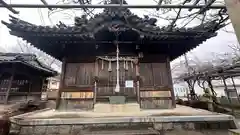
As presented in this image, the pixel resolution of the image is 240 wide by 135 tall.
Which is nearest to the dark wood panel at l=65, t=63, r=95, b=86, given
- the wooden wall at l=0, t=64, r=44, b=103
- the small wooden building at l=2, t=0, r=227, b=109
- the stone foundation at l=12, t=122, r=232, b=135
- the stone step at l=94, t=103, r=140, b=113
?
the small wooden building at l=2, t=0, r=227, b=109

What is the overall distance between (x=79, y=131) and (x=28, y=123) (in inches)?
64.3

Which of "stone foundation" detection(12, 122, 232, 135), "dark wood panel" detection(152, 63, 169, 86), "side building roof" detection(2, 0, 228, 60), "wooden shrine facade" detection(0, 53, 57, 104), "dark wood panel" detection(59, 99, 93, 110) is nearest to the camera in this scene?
"stone foundation" detection(12, 122, 232, 135)

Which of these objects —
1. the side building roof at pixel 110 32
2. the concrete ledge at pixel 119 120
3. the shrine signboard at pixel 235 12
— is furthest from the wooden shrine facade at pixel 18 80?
the shrine signboard at pixel 235 12

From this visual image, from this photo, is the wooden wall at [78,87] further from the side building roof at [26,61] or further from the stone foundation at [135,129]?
the side building roof at [26,61]

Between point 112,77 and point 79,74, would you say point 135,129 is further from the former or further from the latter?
point 79,74

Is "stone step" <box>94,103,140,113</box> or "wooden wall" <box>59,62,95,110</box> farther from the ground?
"wooden wall" <box>59,62,95,110</box>

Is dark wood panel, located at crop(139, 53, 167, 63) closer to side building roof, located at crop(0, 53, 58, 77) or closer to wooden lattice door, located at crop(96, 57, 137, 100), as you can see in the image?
wooden lattice door, located at crop(96, 57, 137, 100)

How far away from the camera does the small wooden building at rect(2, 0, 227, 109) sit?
A: 5.80 m

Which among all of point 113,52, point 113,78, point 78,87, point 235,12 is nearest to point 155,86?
point 113,78

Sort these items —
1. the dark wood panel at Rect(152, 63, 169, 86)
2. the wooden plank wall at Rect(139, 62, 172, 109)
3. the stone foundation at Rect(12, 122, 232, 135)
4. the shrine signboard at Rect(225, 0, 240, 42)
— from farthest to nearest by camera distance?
1. the dark wood panel at Rect(152, 63, 169, 86)
2. the wooden plank wall at Rect(139, 62, 172, 109)
3. the stone foundation at Rect(12, 122, 232, 135)
4. the shrine signboard at Rect(225, 0, 240, 42)

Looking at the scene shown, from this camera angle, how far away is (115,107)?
5.87 meters

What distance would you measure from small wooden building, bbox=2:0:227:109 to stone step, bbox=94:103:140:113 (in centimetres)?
26

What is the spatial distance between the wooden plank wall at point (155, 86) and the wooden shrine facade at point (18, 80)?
34.6 ft

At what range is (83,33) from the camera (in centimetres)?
582
